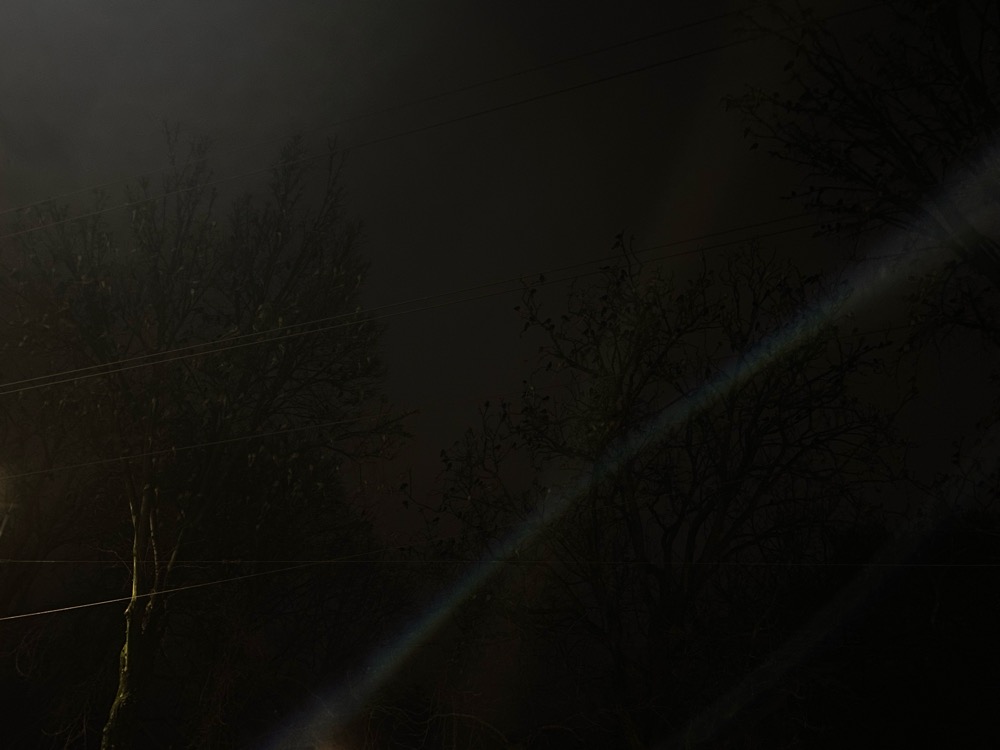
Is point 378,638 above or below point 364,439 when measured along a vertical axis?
below

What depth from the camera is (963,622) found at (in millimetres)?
16016

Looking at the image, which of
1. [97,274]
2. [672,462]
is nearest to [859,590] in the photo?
[672,462]

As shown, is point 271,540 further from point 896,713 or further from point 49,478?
point 896,713

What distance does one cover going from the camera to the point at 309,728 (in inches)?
539

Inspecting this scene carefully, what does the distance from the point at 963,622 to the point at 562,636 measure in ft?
30.0

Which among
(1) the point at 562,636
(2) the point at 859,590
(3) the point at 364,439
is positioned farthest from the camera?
(2) the point at 859,590

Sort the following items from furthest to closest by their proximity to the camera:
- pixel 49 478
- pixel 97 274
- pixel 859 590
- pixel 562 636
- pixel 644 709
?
pixel 49 478 < pixel 859 590 < pixel 97 274 < pixel 562 636 < pixel 644 709

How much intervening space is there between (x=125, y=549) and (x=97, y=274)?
17.4 ft

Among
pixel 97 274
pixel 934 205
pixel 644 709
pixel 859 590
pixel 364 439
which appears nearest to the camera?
pixel 934 205

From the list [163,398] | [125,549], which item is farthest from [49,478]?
[163,398]

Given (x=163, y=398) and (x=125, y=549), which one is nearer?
(x=163, y=398)

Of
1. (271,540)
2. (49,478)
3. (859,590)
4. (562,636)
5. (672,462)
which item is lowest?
(859,590)

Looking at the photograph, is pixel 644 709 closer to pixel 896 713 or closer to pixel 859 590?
pixel 859 590

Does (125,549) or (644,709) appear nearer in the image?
(644,709)
